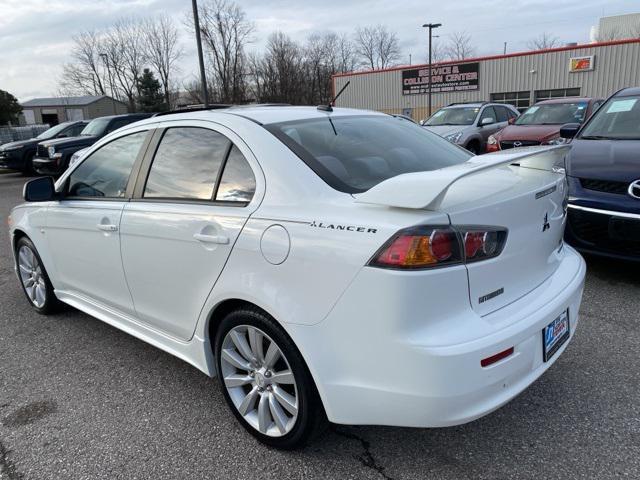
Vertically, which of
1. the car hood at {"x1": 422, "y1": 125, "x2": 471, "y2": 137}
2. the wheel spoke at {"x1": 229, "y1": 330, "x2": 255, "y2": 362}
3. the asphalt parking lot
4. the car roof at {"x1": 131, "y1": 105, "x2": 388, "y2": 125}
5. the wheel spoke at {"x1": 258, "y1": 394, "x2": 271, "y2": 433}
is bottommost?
the asphalt parking lot

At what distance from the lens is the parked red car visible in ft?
30.2

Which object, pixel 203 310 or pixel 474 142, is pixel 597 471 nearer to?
pixel 203 310

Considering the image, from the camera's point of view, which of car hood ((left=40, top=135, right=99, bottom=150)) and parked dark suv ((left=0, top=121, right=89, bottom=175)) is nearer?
car hood ((left=40, top=135, right=99, bottom=150))

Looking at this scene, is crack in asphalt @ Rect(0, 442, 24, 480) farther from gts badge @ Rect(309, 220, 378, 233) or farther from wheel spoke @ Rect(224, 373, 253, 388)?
gts badge @ Rect(309, 220, 378, 233)

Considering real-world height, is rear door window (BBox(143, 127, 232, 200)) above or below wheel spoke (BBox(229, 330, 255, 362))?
above

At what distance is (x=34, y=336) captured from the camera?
13.1 ft

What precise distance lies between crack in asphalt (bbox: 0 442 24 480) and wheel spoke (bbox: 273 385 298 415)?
1.24 metres

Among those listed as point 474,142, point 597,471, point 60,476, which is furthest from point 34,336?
point 474,142

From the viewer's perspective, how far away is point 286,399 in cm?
234

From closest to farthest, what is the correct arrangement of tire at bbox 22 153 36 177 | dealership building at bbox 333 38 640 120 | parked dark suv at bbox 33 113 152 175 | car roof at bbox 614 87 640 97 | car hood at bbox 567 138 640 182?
car hood at bbox 567 138 640 182 < car roof at bbox 614 87 640 97 < parked dark suv at bbox 33 113 152 175 < tire at bbox 22 153 36 177 < dealership building at bbox 333 38 640 120

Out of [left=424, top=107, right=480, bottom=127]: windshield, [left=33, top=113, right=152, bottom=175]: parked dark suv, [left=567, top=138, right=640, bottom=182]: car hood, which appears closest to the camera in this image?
[left=567, top=138, right=640, bottom=182]: car hood

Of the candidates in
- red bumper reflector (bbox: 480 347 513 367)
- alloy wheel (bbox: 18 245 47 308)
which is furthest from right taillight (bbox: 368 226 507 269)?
alloy wheel (bbox: 18 245 47 308)

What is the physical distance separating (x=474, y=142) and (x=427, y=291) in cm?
1028

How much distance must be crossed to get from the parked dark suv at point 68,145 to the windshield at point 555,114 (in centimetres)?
899
